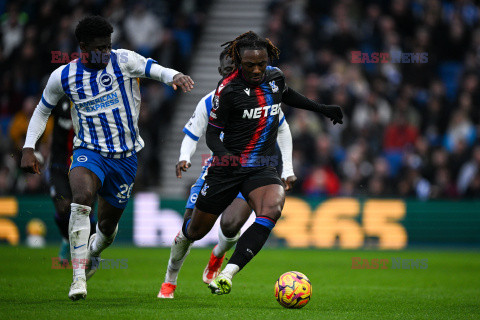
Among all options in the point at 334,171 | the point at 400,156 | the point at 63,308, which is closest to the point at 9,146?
the point at 334,171

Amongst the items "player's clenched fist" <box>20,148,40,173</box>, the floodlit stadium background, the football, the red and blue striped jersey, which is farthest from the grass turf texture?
the floodlit stadium background

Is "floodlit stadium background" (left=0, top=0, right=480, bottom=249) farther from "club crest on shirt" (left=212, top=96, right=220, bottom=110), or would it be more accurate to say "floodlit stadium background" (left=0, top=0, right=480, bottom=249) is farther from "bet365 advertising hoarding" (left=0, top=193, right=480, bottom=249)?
"club crest on shirt" (left=212, top=96, right=220, bottom=110)

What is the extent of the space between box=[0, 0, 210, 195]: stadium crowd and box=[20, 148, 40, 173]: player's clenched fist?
30.8ft

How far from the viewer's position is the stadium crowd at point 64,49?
699 inches

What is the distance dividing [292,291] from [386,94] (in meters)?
11.7

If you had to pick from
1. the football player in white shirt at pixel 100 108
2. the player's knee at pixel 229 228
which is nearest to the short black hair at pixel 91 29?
the football player in white shirt at pixel 100 108

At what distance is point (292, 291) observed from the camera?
23.4 ft

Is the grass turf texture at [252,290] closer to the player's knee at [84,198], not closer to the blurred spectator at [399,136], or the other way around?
the player's knee at [84,198]

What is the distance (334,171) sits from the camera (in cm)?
1708

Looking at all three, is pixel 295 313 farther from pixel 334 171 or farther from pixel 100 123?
pixel 334 171

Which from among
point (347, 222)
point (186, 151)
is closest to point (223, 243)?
point (186, 151)

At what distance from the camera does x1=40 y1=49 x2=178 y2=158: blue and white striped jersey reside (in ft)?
25.5

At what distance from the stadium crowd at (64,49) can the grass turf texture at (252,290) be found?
3.75 meters

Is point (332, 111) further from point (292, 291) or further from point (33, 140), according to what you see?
point (33, 140)
